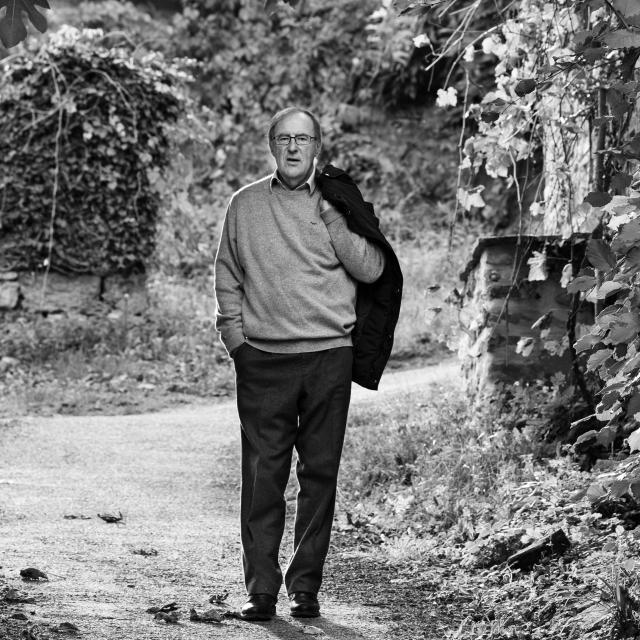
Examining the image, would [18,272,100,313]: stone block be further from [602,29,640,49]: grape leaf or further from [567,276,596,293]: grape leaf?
[602,29,640,49]: grape leaf

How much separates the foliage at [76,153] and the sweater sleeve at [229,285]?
704 centimetres

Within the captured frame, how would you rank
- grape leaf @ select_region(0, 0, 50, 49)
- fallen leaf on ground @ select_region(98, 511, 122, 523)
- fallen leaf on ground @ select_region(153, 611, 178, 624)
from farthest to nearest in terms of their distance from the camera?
fallen leaf on ground @ select_region(98, 511, 122, 523)
fallen leaf on ground @ select_region(153, 611, 178, 624)
grape leaf @ select_region(0, 0, 50, 49)

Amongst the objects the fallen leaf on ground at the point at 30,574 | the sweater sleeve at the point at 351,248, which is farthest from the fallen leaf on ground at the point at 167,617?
the sweater sleeve at the point at 351,248

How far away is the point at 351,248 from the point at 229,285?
0.49m

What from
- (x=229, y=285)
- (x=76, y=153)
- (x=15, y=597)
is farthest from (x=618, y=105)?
(x=76, y=153)

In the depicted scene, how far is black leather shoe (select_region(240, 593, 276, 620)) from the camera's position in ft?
13.1

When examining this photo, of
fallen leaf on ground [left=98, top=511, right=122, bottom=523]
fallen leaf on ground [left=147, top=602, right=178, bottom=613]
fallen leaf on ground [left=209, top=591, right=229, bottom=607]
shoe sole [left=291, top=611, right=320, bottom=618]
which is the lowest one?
fallen leaf on ground [left=98, top=511, right=122, bottom=523]

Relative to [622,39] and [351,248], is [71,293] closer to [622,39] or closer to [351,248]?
[351,248]

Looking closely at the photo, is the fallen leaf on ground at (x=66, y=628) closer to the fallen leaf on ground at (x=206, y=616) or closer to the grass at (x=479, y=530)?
the fallen leaf on ground at (x=206, y=616)

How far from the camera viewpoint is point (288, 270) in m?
4.12

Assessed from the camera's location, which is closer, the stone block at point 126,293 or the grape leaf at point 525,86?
the grape leaf at point 525,86

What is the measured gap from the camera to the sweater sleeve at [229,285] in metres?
4.17

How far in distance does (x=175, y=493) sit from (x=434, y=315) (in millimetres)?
1927

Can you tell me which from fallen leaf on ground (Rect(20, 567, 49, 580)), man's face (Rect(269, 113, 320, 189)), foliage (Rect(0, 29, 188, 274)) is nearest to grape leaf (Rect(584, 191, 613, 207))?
man's face (Rect(269, 113, 320, 189))
